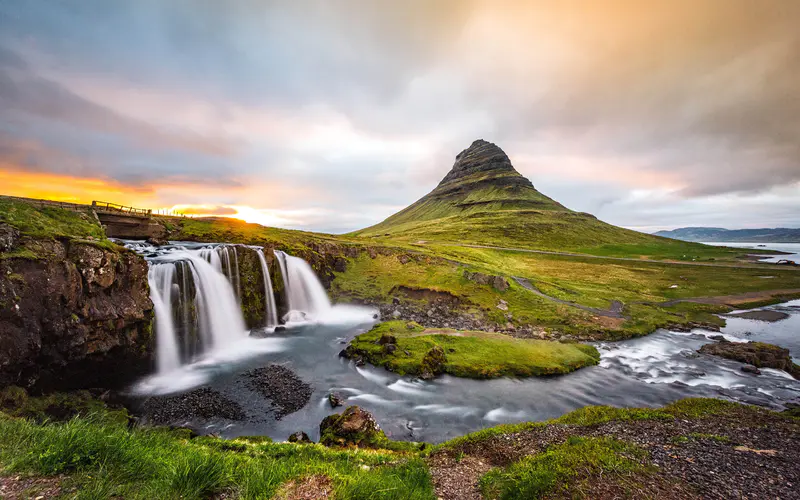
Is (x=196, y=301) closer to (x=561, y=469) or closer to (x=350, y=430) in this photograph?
(x=350, y=430)

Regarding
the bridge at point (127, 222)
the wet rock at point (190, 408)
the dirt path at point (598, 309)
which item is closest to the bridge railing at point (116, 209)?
the bridge at point (127, 222)

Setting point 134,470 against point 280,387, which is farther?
point 280,387

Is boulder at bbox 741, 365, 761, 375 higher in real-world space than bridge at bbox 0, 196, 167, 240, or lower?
lower

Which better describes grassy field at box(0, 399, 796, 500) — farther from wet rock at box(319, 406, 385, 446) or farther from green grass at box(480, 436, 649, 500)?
wet rock at box(319, 406, 385, 446)

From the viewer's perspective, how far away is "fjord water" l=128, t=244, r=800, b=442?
2014 cm

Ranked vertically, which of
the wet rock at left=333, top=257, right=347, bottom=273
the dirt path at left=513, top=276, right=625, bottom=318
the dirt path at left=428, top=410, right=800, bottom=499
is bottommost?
the dirt path at left=513, top=276, right=625, bottom=318

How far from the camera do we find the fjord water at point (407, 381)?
20141 mm

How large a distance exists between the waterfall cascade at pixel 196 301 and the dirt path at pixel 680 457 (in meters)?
27.0

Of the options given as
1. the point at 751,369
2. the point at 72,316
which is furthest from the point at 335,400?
the point at 751,369

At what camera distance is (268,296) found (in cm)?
4044

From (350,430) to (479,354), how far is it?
1629 cm

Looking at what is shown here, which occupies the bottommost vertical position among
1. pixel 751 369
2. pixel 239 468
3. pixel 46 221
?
pixel 751 369

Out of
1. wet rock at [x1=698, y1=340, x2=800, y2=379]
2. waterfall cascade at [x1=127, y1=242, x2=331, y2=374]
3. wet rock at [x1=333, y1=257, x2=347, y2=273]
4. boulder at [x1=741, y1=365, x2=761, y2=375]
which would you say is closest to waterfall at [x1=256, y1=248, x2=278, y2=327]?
waterfall cascade at [x1=127, y1=242, x2=331, y2=374]

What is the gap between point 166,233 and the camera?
48.8 meters
